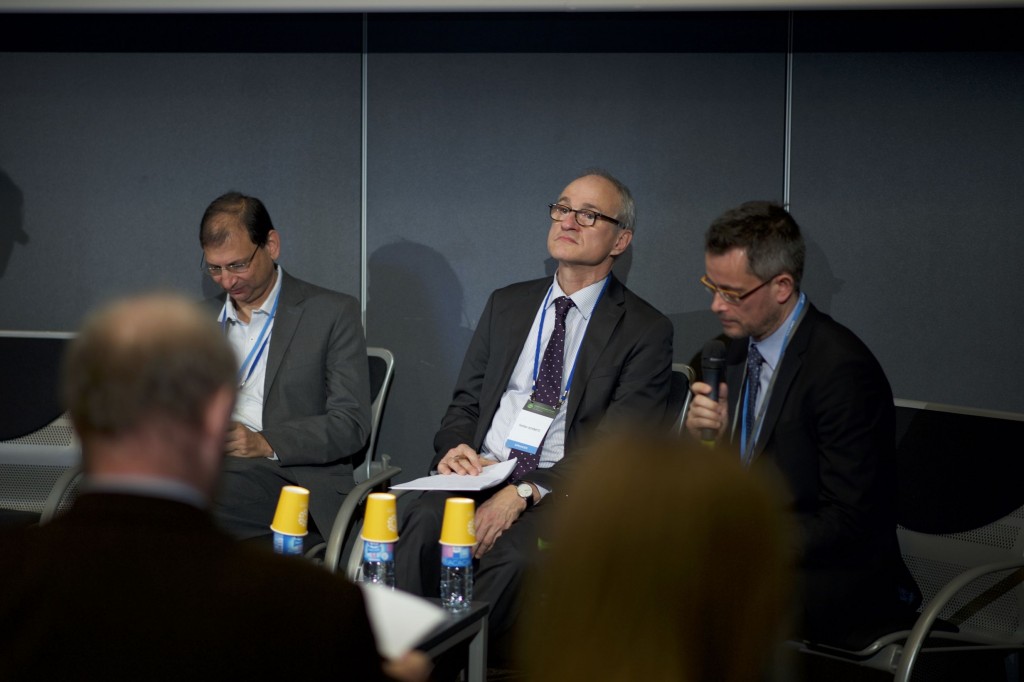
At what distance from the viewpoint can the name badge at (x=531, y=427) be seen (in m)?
3.32

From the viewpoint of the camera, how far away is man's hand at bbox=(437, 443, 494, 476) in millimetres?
3256

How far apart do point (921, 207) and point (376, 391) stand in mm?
2156

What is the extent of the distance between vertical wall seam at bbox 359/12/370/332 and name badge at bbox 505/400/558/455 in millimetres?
1221

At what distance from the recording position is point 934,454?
290cm

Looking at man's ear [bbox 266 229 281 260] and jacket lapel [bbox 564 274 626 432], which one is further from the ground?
man's ear [bbox 266 229 281 260]

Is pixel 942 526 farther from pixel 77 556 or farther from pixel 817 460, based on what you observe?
pixel 77 556

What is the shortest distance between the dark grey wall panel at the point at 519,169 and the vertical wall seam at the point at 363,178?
26mm

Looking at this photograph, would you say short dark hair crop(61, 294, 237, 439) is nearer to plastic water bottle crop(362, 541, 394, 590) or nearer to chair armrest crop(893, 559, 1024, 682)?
plastic water bottle crop(362, 541, 394, 590)

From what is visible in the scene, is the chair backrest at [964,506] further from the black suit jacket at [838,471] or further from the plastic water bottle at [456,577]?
the plastic water bottle at [456,577]

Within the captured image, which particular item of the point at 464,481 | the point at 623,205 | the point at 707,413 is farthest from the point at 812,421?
the point at 623,205

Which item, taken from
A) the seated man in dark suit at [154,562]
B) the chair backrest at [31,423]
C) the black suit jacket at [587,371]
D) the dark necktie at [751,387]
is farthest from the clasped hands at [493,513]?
the seated man in dark suit at [154,562]

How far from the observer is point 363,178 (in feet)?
14.5

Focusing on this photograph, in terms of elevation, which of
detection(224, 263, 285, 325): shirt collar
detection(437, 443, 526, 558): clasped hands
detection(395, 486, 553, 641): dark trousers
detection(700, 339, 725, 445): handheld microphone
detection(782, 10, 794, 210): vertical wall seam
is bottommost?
detection(395, 486, 553, 641): dark trousers

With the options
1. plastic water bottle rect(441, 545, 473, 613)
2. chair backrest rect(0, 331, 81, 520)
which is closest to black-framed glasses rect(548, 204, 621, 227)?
plastic water bottle rect(441, 545, 473, 613)
